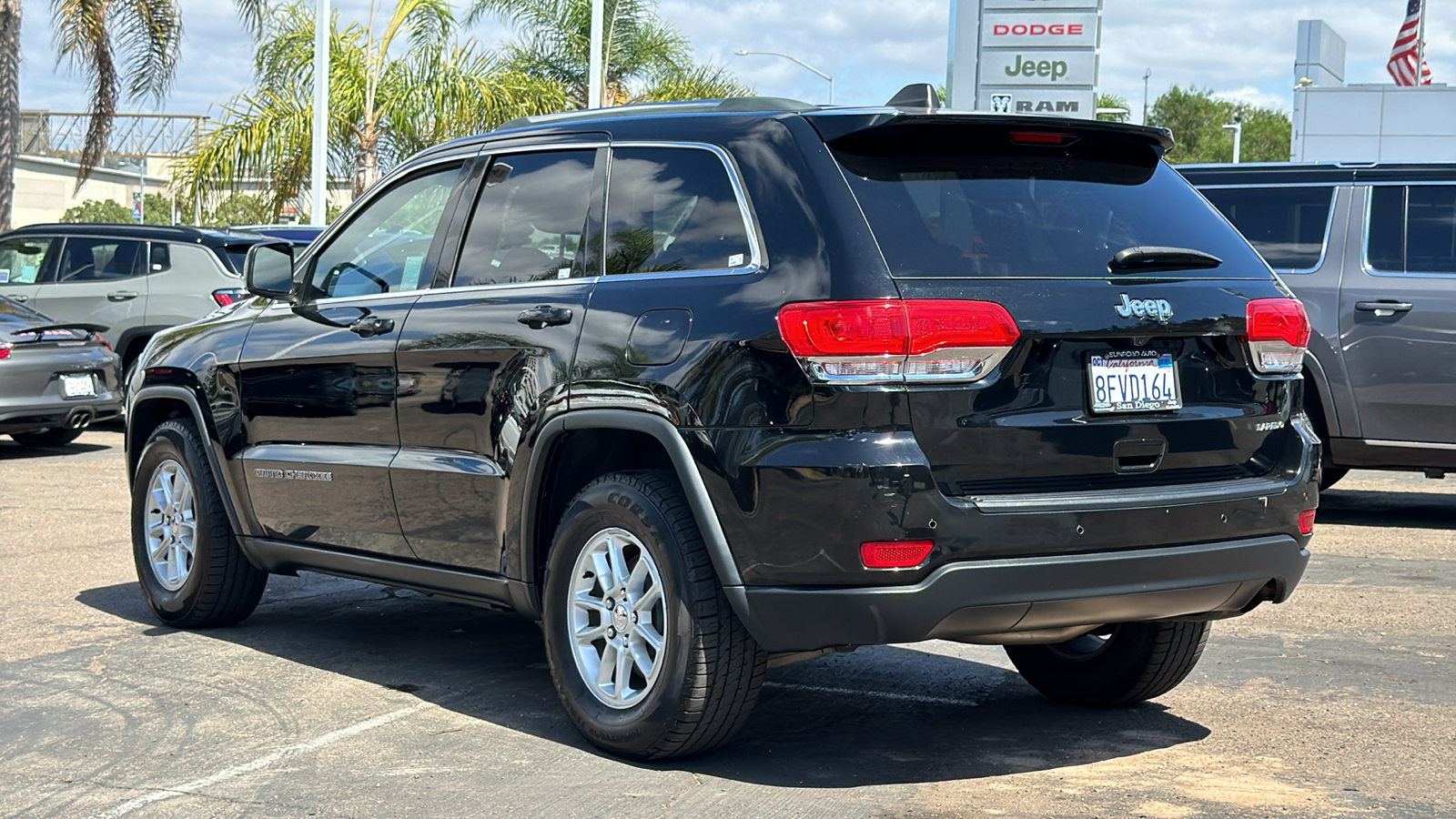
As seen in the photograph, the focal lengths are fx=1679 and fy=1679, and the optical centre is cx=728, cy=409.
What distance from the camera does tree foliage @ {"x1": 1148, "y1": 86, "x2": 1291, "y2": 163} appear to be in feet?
291

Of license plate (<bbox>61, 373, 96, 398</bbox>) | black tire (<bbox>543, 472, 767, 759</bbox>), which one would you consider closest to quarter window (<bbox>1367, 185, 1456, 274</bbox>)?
black tire (<bbox>543, 472, 767, 759</bbox>)

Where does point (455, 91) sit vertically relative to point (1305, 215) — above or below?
above

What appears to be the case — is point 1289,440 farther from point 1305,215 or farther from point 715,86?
point 715,86

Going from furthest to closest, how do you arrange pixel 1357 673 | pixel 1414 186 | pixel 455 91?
pixel 455 91, pixel 1414 186, pixel 1357 673

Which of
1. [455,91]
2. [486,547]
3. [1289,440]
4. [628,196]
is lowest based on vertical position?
[486,547]

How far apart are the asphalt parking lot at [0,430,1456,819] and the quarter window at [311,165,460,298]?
1.40m

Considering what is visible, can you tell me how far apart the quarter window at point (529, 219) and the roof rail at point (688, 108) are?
139 millimetres

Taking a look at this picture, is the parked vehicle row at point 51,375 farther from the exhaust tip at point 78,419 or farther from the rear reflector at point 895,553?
the rear reflector at point 895,553

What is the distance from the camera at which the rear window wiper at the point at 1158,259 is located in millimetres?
4613

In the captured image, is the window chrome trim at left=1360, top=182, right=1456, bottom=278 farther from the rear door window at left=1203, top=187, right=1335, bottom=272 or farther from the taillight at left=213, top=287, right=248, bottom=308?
the taillight at left=213, top=287, right=248, bottom=308

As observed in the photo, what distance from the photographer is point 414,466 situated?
552 centimetres

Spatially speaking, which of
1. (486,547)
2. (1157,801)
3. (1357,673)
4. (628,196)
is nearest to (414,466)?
(486,547)

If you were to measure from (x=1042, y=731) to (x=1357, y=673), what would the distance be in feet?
4.93

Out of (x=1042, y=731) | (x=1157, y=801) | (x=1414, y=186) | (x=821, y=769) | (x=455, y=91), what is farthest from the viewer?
(x=455, y=91)
